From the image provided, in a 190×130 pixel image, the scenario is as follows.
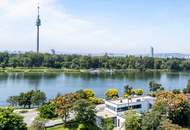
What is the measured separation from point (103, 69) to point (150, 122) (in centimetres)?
4749

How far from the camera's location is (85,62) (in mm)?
67188

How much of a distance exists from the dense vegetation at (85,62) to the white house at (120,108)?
4142 centimetres

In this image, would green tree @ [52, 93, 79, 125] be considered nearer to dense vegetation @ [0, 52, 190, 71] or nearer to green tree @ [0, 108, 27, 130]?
green tree @ [0, 108, 27, 130]

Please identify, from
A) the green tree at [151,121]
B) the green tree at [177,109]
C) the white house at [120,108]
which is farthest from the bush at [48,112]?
the green tree at [177,109]

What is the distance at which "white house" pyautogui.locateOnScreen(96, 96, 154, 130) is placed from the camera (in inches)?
887

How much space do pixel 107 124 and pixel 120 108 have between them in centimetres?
312

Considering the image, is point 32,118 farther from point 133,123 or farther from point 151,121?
point 151,121

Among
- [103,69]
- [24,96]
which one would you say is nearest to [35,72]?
[103,69]

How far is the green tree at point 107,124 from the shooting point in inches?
802

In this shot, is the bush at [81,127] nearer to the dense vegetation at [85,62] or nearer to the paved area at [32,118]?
→ the paved area at [32,118]

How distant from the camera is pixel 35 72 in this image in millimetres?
59844

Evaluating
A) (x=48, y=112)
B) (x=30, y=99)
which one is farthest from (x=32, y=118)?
(x=30, y=99)

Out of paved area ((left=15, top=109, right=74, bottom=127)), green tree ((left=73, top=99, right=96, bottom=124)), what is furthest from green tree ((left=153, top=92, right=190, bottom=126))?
paved area ((left=15, top=109, right=74, bottom=127))

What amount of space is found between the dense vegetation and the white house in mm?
41415
